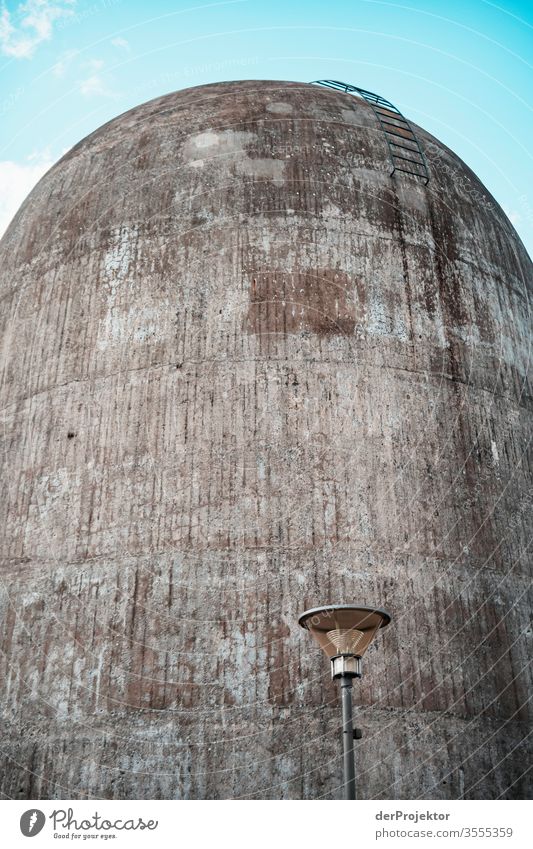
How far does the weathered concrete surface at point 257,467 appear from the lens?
41.0 feet

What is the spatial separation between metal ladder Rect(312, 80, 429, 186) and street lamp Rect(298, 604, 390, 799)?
10608 millimetres

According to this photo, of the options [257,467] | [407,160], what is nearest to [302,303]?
[257,467]

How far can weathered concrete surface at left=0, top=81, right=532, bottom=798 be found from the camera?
12500mm

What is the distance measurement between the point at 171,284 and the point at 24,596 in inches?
217

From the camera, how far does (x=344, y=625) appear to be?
891cm

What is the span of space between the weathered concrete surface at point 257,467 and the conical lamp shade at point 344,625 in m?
3.72

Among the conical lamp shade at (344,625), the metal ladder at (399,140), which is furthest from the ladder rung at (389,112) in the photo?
the conical lamp shade at (344,625)

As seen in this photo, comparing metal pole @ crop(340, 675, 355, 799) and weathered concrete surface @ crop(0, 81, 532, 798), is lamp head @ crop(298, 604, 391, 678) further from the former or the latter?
weathered concrete surface @ crop(0, 81, 532, 798)

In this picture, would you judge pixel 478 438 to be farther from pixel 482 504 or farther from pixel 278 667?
pixel 278 667

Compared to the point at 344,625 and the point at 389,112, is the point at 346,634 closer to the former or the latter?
the point at 344,625

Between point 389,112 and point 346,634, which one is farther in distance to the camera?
point 389,112

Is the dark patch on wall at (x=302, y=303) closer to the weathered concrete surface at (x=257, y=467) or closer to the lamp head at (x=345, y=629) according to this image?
the weathered concrete surface at (x=257, y=467)

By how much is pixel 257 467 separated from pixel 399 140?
8032 mm

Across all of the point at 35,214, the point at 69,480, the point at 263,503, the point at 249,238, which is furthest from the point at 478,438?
the point at 35,214
